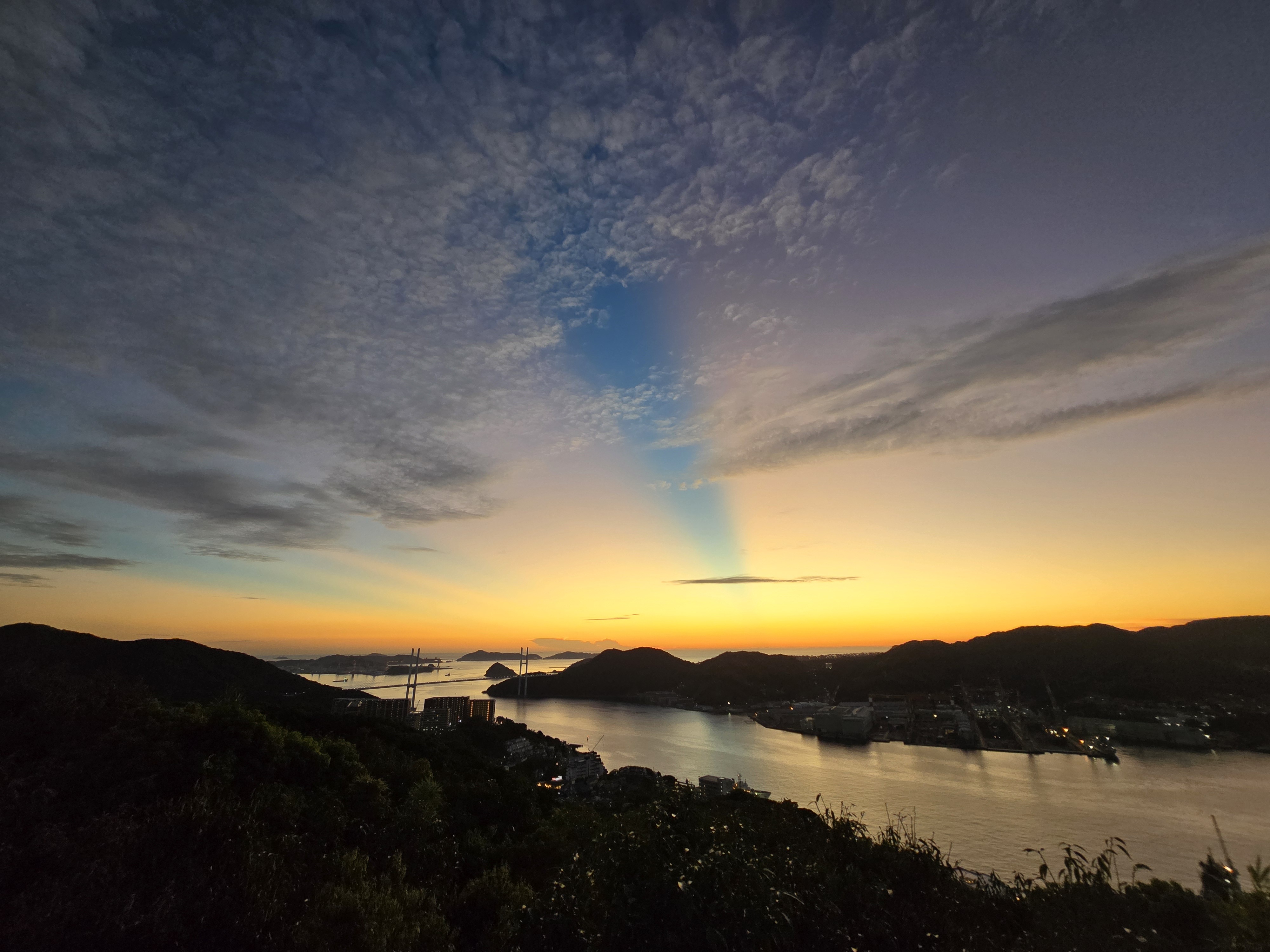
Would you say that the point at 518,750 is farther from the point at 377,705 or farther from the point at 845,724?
the point at 845,724

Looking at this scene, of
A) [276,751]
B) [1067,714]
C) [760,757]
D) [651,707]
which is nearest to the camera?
[276,751]

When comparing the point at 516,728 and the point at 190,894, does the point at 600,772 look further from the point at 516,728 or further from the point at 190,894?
the point at 190,894

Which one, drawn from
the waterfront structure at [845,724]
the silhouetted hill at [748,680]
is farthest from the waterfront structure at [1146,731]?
the silhouetted hill at [748,680]

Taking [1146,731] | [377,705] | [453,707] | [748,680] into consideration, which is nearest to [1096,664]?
[1146,731]

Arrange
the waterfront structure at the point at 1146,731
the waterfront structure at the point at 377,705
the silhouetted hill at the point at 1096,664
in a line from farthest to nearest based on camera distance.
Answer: the silhouetted hill at the point at 1096,664
the waterfront structure at the point at 377,705
the waterfront structure at the point at 1146,731

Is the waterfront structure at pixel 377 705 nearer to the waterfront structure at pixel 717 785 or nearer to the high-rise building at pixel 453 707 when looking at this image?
the high-rise building at pixel 453 707

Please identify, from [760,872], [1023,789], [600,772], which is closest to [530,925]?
[760,872]
